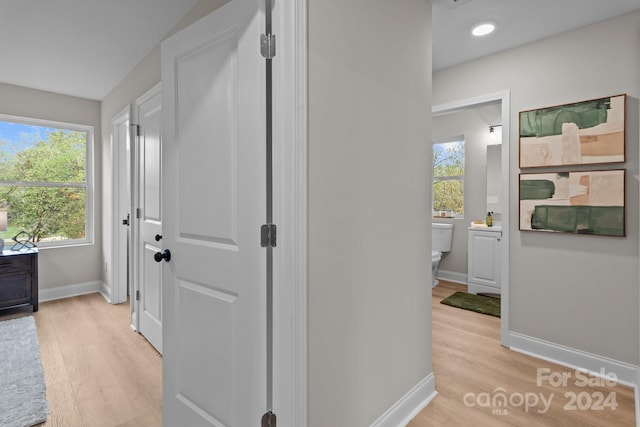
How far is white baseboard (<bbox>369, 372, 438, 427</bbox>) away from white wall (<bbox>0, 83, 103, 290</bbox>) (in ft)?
13.9

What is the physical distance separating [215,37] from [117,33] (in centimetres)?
169

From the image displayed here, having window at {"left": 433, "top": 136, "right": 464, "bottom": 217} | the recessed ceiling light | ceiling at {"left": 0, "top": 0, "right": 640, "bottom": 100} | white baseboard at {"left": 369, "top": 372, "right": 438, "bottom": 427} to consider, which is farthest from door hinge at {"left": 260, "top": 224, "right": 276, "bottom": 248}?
window at {"left": 433, "top": 136, "right": 464, "bottom": 217}

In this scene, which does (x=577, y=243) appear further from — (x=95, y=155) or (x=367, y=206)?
(x=95, y=155)

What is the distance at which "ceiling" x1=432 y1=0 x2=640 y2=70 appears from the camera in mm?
2121

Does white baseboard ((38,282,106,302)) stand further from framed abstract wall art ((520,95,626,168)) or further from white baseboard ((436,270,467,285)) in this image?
framed abstract wall art ((520,95,626,168))

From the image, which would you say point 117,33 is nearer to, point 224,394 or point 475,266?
point 224,394

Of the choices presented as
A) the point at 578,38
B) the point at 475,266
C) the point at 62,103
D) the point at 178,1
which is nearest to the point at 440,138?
the point at 475,266

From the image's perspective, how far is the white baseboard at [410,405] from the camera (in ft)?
5.53

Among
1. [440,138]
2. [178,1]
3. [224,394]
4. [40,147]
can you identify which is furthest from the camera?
[440,138]

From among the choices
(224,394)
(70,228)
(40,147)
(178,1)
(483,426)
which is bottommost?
(483,426)

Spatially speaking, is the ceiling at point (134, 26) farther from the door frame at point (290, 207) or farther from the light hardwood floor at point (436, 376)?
the light hardwood floor at point (436, 376)

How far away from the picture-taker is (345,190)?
1.45m

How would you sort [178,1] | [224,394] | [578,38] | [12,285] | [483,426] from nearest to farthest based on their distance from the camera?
[224,394] → [483,426] → [178,1] → [578,38] → [12,285]

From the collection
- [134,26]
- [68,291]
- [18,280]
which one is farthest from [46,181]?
[134,26]
